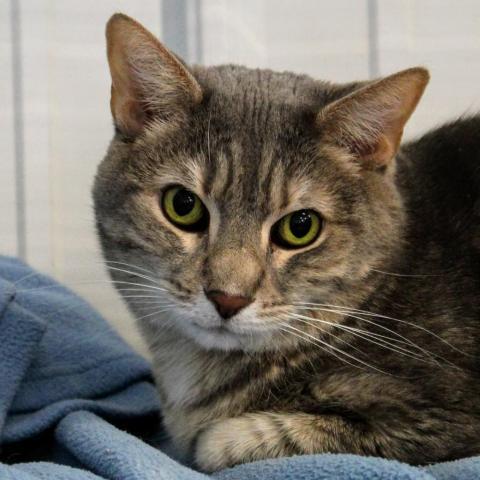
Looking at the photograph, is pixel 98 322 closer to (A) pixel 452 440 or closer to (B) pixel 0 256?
(B) pixel 0 256

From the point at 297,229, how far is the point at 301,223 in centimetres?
1

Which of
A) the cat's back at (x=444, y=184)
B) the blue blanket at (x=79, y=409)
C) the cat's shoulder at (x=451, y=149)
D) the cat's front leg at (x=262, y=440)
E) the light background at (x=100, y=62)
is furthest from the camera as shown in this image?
the light background at (x=100, y=62)

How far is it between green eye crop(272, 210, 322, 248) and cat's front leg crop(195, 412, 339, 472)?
0.28 m

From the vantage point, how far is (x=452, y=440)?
3.72 ft

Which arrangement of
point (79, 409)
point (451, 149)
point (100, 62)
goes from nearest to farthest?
point (79, 409)
point (451, 149)
point (100, 62)

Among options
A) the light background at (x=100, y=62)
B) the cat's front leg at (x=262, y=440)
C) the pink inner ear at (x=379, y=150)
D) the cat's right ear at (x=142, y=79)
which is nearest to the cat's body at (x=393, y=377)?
the cat's front leg at (x=262, y=440)

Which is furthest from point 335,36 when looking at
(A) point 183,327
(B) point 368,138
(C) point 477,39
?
(A) point 183,327

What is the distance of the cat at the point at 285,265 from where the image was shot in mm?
1135

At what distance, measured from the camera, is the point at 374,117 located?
1193 mm

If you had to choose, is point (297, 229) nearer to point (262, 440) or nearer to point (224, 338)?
point (224, 338)

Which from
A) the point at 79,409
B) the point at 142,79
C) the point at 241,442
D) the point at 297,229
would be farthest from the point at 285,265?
the point at 79,409

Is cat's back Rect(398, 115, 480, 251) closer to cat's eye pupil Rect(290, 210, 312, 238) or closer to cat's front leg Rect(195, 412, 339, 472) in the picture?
cat's eye pupil Rect(290, 210, 312, 238)

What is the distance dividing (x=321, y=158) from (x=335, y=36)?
90 cm

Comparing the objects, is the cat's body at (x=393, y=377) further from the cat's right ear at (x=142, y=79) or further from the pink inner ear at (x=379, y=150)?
the cat's right ear at (x=142, y=79)
